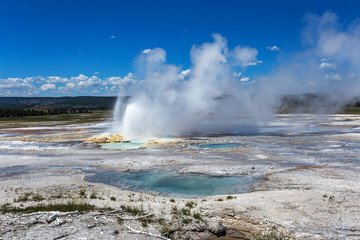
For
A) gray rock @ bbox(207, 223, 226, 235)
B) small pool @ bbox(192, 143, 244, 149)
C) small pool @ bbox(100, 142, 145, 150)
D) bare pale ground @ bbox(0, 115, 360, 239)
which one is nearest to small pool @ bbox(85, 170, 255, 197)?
bare pale ground @ bbox(0, 115, 360, 239)

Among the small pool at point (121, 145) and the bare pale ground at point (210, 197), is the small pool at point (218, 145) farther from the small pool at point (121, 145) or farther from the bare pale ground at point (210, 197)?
the small pool at point (121, 145)

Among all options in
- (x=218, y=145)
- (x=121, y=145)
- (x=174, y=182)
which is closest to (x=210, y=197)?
(x=174, y=182)

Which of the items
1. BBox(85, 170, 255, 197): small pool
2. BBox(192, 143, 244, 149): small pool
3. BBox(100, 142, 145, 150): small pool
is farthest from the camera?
BBox(100, 142, 145, 150): small pool

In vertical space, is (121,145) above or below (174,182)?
above

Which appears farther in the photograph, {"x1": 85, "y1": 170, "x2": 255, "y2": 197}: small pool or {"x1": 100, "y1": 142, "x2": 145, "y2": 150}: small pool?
{"x1": 100, "y1": 142, "x2": 145, "y2": 150}: small pool

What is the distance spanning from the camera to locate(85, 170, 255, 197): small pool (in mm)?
12148

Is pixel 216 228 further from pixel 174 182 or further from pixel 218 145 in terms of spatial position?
pixel 218 145

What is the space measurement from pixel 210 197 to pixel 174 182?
313cm

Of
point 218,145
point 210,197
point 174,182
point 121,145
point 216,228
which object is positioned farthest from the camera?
point 121,145

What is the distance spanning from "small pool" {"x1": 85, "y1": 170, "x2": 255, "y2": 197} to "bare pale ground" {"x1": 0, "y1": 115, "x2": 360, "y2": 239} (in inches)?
27.9

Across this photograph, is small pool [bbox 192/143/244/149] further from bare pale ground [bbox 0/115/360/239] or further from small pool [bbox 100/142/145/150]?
small pool [bbox 100/142/145/150]

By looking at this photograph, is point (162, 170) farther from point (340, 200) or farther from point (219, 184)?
point (340, 200)

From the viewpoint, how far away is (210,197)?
35.4ft

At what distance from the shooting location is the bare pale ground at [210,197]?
7.62 metres
